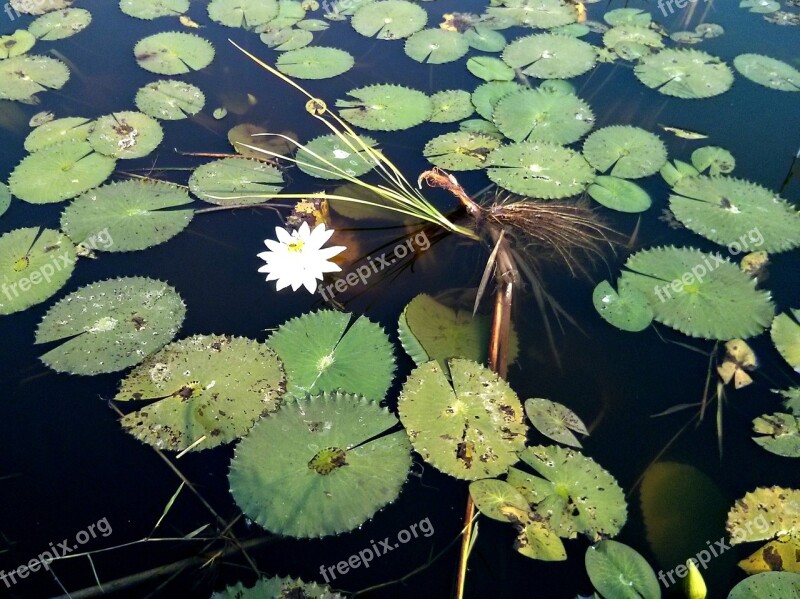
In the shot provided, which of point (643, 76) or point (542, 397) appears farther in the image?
point (643, 76)

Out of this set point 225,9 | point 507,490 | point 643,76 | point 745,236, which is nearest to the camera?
point 507,490

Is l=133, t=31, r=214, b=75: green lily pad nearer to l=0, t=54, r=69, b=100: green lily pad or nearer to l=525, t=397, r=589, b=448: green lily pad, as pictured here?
l=0, t=54, r=69, b=100: green lily pad

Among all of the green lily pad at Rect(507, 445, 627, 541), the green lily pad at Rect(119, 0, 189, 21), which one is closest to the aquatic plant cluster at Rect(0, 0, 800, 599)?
the green lily pad at Rect(507, 445, 627, 541)

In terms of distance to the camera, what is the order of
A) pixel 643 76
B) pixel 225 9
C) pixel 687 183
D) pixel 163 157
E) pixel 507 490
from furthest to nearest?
pixel 225 9 → pixel 643 76 → pixel 163 157 → pixel 687 183 → pixel 507 490

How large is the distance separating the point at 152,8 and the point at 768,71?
561 cm

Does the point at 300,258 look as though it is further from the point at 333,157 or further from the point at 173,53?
the point at 173,53

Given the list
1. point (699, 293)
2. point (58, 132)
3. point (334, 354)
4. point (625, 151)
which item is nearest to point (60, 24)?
point (58, 132)

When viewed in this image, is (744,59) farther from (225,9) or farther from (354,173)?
(225,9)

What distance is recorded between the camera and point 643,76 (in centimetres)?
468

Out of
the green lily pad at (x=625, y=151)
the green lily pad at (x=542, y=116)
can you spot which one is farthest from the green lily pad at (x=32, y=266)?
the green lily pad at (x=625, y=151)

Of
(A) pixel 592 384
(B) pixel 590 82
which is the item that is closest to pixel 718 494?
(A) pixel 592 384

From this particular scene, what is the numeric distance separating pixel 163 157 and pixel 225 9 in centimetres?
223

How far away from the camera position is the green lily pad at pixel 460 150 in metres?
3.91

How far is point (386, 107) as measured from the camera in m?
4.38
